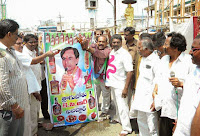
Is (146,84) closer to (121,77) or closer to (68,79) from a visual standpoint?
(121,77)

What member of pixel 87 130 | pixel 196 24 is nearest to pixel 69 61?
pixel 87 130

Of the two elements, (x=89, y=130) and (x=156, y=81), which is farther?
(x=89, y=130)

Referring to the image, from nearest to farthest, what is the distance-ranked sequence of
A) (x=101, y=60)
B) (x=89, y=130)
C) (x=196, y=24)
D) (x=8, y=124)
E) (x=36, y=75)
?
(x=8, y=124) < (x=36, y=75) < (x=89, y=130) < (x=101, y=60) < (x=196, y=24)

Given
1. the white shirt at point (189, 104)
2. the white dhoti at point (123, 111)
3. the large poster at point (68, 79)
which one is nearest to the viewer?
the white shirt at point (189, 104)

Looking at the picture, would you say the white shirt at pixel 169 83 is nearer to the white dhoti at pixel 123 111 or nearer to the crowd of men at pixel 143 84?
the crowd of men at pixel 143 84

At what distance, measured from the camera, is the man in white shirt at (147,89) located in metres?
2.70

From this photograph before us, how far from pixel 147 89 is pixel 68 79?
1638 millimetres

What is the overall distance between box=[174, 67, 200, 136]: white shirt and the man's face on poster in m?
2.51

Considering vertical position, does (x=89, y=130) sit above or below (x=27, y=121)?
below

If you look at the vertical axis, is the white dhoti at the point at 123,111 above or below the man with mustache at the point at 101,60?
below

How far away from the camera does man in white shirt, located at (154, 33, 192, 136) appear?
2.14m

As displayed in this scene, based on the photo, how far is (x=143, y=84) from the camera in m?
2.79

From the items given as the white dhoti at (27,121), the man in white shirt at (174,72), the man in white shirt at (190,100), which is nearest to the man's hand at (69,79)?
the white dhoti at (27,121)

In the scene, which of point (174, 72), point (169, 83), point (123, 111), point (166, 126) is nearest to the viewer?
point (174, 72)
